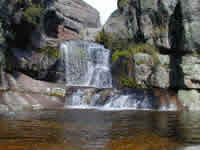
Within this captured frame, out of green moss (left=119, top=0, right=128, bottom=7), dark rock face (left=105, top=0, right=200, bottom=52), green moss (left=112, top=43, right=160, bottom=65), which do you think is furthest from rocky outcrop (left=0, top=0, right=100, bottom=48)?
green moss (left=119, top=0, right=128, bottom=7)

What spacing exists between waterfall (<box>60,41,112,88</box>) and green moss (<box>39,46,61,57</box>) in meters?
0.80

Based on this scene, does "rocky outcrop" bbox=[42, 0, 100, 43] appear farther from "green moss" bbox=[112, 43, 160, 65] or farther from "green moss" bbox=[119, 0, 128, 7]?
"green moss" bbox=[112, 43, 160, 65]

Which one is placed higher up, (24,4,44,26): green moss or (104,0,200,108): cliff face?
(24,4,44,26): green moss

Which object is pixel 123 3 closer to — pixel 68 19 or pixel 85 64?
pixel 85 64

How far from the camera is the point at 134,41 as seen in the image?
29.2m

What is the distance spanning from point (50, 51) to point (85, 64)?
387 cm

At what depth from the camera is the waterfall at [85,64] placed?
25.1 meters

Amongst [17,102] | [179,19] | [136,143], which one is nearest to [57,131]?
[136,143]

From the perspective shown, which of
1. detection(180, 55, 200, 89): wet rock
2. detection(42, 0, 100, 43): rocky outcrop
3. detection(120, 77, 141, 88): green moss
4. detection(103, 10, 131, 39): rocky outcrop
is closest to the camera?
detection(180, 55, 200, 89): wet rock

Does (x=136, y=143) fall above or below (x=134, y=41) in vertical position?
below

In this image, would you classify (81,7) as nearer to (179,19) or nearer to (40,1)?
(40,1)

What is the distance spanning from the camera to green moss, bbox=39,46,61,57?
25067 mm

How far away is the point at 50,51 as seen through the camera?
82.9ft

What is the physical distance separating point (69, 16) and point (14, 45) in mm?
29389
